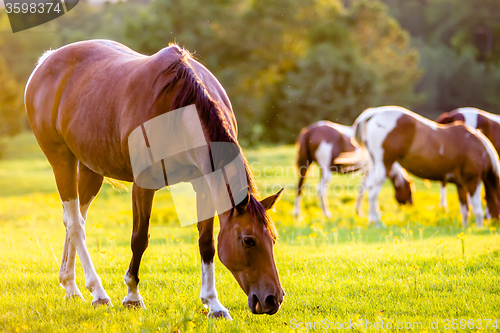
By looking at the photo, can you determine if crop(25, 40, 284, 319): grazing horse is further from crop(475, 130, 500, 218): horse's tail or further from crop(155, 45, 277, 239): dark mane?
crop(475, 130, 500, 218): horse's tail

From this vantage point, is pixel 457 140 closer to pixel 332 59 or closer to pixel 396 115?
pixel 396 115

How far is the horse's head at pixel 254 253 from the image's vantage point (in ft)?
9.37

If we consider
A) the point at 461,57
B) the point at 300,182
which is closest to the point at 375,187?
the point at 300,182

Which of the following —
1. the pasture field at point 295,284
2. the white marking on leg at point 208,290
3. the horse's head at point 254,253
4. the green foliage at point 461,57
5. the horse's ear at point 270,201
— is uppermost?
the horse's ear at point 270,201

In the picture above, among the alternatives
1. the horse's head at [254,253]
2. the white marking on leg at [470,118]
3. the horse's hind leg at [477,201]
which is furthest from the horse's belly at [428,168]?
the horse's head at [254,253]

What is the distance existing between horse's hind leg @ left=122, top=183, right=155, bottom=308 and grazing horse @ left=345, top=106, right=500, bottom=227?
585 centimetres

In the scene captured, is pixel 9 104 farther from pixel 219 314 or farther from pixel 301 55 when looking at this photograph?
pixel 219 314

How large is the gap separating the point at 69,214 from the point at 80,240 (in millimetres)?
276

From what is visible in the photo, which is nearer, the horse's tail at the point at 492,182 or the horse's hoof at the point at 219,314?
the horse's hoof at the point at 219,314

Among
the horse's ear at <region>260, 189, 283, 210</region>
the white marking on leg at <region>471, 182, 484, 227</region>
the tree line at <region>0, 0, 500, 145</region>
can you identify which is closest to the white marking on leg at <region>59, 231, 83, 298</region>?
the horse's ear at <region>260, 189, 283, 210</region>

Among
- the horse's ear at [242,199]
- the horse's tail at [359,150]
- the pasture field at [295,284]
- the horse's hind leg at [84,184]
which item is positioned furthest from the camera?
the horse's tail at [359,150]

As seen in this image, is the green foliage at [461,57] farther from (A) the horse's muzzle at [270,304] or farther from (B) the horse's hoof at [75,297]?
(A) the horse's muzzle at [270,304]

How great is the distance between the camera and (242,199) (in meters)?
2.96

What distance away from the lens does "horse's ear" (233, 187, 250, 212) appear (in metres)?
2.96
